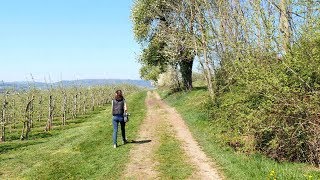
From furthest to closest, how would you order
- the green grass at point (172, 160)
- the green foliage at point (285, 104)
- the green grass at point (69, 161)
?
the green grass at point (69, 161)
the green foliage at point (285, 104)
the green grass at point (172, 160)

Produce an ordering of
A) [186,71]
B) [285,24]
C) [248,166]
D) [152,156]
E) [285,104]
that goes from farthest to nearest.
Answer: [186,71] → [152,156] → [285,24] → [285,104] → [248,166]

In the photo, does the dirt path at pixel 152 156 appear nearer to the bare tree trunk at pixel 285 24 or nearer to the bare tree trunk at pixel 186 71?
the bare tree trunk at pixel 285 24

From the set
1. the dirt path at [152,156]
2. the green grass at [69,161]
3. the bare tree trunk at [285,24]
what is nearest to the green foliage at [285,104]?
the bare tree trunk at [285,24]

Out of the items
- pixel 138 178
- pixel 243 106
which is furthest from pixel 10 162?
pixel 243 106

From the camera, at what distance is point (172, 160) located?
15.3 m

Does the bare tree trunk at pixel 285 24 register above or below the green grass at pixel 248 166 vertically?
above

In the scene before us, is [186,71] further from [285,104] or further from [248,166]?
[248,166]

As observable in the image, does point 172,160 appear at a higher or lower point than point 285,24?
lower

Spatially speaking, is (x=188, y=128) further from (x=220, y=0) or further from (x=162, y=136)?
(x=220, y=0)

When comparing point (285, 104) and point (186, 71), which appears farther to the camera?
point (186, 71)

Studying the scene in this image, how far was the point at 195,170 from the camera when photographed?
13719 millimetres

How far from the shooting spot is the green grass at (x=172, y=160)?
13.3 m

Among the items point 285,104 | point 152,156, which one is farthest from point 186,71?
point 285,104

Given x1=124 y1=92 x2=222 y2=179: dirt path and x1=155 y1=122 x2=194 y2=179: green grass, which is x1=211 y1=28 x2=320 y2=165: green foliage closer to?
x1=124 y1=92 x2=222 y2=179: dirt path
